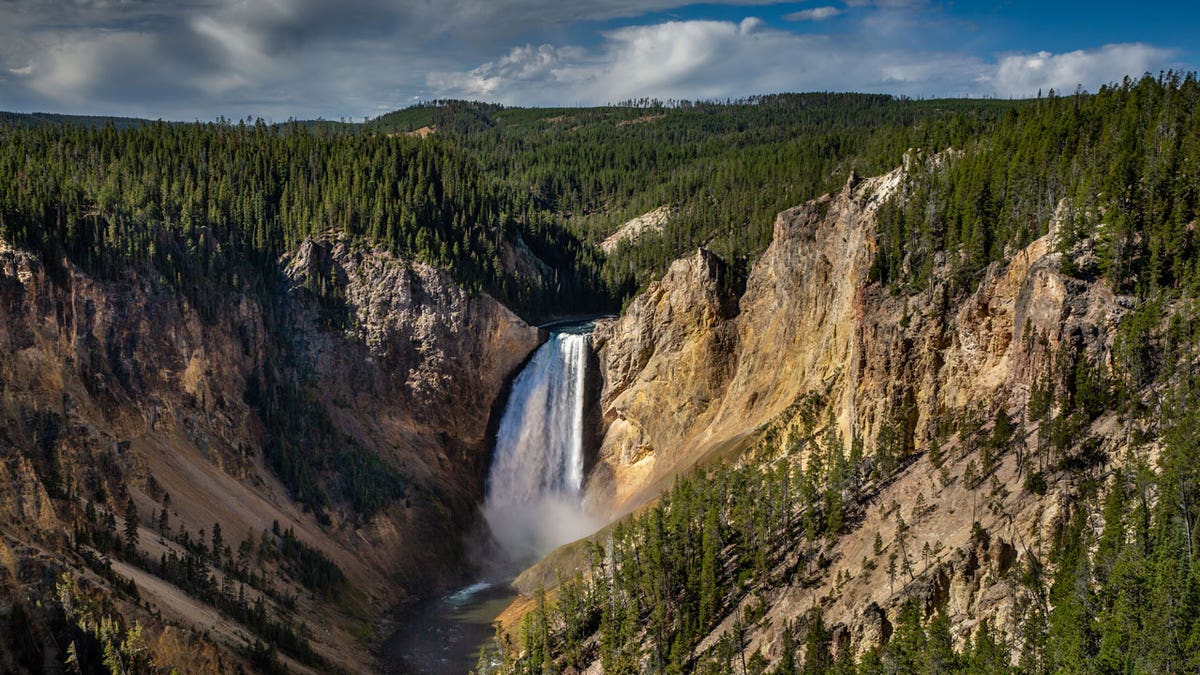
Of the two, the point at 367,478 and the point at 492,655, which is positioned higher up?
the point at 367,478

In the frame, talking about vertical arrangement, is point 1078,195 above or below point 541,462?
above

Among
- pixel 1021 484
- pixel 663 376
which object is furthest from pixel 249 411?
pixel 1021 484

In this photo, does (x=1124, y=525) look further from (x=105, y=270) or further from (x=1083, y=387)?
(x=105, y=270)

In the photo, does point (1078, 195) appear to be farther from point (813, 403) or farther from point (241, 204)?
point (241, 204)

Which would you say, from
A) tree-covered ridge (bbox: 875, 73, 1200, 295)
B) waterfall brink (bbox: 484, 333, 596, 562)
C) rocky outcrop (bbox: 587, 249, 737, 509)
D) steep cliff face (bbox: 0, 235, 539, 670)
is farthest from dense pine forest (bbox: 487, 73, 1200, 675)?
waterfall brink (bbox: 484, 333, 596, 562)

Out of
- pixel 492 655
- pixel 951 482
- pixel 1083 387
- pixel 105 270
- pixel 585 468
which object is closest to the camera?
pixel 1083 387

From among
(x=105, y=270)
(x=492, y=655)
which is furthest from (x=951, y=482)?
(x=105, y=270)
